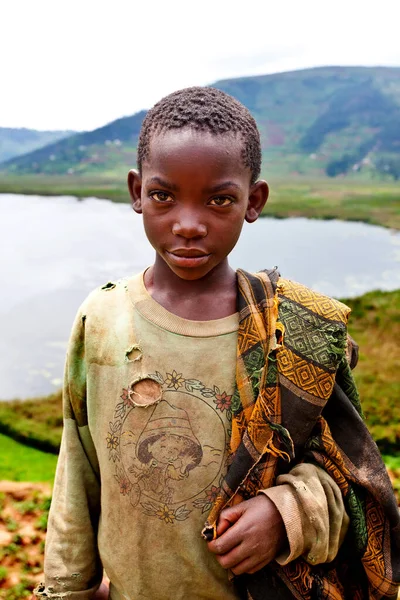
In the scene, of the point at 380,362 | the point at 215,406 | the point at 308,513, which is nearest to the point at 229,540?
the point at 308,513

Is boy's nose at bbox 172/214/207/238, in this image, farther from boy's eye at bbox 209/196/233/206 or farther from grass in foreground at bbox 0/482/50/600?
grass in foreground at bbox 0/482/50/600

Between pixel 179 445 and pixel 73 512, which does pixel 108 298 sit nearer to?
pixel 179 445

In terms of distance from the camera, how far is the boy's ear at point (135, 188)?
1436 mm

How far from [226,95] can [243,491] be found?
976mm

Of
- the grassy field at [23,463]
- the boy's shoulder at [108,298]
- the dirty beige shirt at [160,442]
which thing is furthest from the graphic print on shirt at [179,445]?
the grassy field at [23,463]

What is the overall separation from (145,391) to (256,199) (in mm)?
561

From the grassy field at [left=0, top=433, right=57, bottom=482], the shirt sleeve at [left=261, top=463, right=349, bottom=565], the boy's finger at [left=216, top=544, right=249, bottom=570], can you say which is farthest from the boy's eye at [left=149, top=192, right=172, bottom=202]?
the grassy field at [left=0, top=433, right=57, bottom=482]

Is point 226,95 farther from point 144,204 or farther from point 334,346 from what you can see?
point 334,346

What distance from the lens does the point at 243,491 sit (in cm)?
140

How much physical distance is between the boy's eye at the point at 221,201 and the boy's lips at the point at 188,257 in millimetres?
114


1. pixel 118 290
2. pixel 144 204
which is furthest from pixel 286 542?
pixel 144 204

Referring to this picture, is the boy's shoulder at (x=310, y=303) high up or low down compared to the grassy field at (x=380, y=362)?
up

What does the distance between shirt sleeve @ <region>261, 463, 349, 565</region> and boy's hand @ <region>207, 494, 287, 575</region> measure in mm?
32

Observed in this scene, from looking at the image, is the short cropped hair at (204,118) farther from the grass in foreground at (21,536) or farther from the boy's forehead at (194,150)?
the grass in foreground at (21,536)
